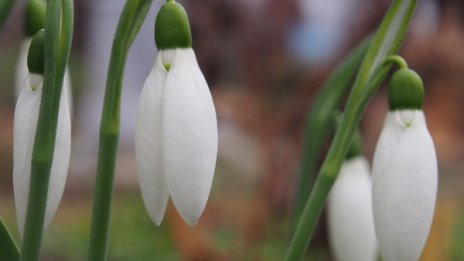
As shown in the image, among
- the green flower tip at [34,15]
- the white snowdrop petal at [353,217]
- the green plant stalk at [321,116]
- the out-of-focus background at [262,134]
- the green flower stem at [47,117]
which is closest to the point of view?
the green flower stem at [47,117]

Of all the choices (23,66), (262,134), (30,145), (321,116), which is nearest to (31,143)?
(30,145)

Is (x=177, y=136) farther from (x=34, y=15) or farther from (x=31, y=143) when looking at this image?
(x=34, y=15)

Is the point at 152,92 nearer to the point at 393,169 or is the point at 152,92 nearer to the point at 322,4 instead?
the point at 393,169

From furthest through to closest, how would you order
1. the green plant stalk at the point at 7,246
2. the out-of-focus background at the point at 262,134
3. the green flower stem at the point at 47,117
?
1. the out-of-focus background at the point at 262,134
2. the green plant stalk at the point at 7,246
3. the green flower stem at the point at 47,117

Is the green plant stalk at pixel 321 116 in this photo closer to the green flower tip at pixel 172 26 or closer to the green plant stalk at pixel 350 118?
the green plant stalk at pixel 350 118

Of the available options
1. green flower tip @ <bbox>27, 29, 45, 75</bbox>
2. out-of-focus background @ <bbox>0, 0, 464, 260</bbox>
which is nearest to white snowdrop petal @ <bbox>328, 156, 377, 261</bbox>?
green flower tip @ <bbox>27, 29, 45, 75</bbox>

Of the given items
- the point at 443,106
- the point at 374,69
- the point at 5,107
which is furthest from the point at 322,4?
the point at 374,69

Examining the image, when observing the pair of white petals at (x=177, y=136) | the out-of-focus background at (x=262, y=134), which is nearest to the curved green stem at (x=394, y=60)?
the pair of white petals at (x=177, y=136)
